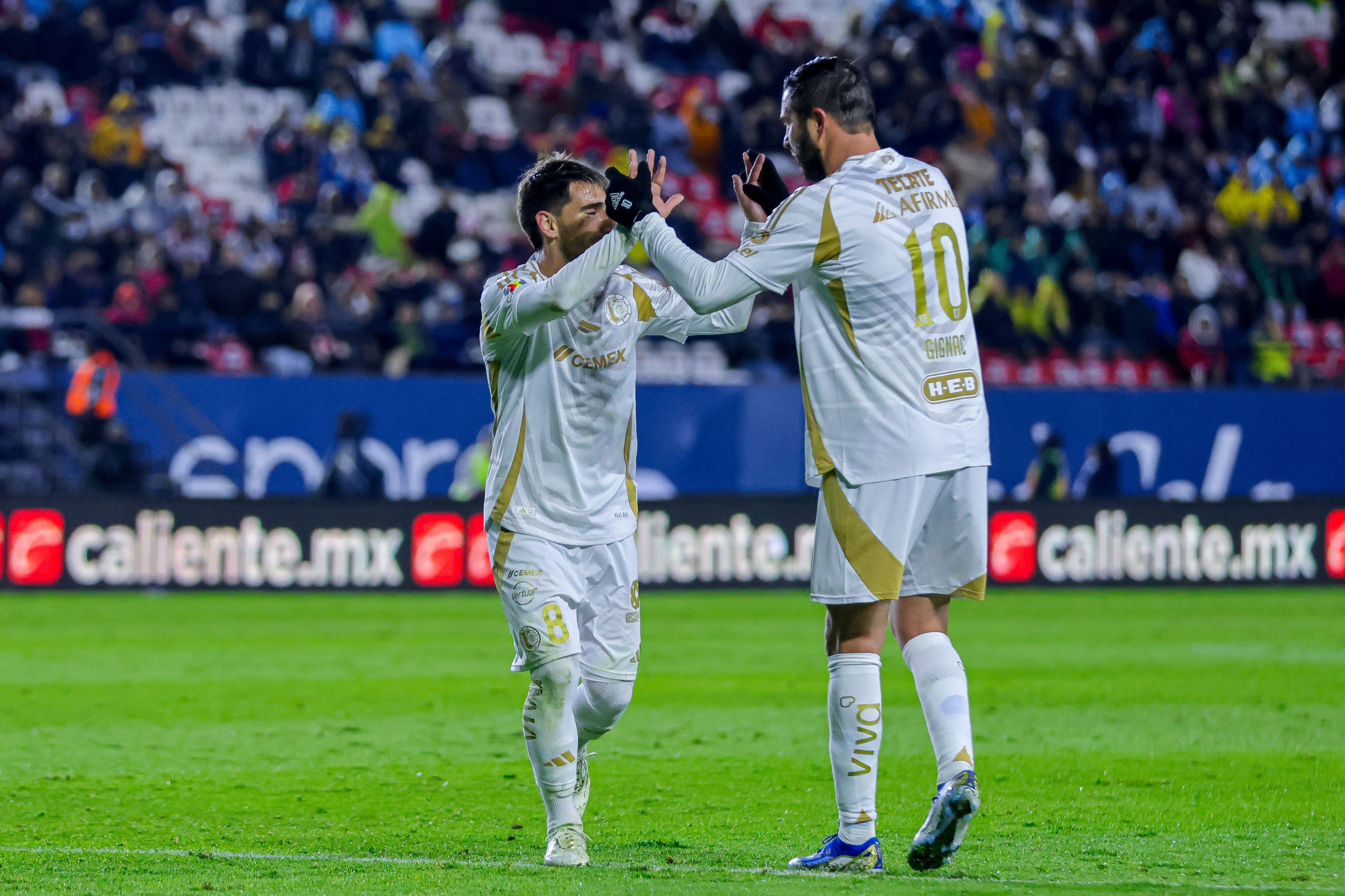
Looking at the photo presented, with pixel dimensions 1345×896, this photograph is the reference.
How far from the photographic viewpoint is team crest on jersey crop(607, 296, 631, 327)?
513 cm

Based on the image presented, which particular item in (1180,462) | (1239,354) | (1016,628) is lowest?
(1016,628)

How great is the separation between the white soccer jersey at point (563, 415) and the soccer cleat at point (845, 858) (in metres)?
1.13

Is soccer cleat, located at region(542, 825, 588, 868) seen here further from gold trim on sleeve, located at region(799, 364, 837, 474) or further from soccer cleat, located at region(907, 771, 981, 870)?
gold trim on sleeve, located at region(799, 364, 837, 474)

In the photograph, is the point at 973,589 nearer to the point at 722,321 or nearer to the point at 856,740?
the point at 856,740

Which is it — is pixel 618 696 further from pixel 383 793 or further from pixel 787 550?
pixel 787 550

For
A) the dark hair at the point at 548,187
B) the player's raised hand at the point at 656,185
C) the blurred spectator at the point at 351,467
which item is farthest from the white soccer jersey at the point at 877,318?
the blurred spectator at the point at 351,467

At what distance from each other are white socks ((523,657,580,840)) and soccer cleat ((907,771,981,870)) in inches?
40.2

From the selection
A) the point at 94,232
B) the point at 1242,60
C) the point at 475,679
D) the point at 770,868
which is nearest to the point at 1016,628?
the point at 475,679

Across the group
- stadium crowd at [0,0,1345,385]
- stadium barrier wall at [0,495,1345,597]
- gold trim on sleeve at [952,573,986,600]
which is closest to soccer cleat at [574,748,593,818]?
gold trim on sleeve at [952,573,986,600]

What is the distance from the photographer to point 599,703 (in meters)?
5.23

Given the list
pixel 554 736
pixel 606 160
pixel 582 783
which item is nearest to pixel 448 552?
pixel 606 160

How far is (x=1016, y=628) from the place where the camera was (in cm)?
1319

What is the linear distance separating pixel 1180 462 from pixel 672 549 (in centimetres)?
580

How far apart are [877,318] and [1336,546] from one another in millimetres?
13948
